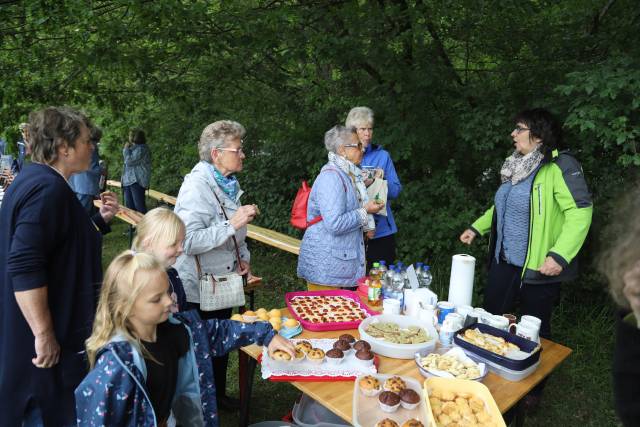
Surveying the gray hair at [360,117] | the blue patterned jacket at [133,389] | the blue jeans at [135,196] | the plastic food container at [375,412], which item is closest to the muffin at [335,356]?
the plastic food container at [375,412]

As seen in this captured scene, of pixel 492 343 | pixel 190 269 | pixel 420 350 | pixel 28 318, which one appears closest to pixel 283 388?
pixel 190 269

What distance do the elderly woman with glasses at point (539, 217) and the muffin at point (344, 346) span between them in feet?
4.50

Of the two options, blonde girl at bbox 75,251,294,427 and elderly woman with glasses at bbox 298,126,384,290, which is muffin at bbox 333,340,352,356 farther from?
elderly woman with glasses at bbox 298,126,384,290

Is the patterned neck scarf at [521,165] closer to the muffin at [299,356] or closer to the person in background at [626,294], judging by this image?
the muffin at [299,356]

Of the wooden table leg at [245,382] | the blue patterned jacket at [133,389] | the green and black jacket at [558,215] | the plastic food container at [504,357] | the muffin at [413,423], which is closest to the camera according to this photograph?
the blue patterned jacket at [133,389]

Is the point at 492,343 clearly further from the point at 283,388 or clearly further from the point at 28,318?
the point at 28,318

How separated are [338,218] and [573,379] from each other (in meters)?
2.38

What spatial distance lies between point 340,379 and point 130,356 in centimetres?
91

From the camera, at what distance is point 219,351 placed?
1936mm

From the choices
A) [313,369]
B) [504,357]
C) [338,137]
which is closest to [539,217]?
[504,357]

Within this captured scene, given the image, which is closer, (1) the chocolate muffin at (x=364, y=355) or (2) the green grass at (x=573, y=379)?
(1) the chocolate muffin at (x=364, y=355)

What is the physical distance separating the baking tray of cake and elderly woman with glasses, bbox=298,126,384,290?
0.67 ft

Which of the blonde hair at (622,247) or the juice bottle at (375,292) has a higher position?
the blonde hair at (622,247)

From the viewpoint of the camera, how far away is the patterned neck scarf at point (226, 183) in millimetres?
2651
